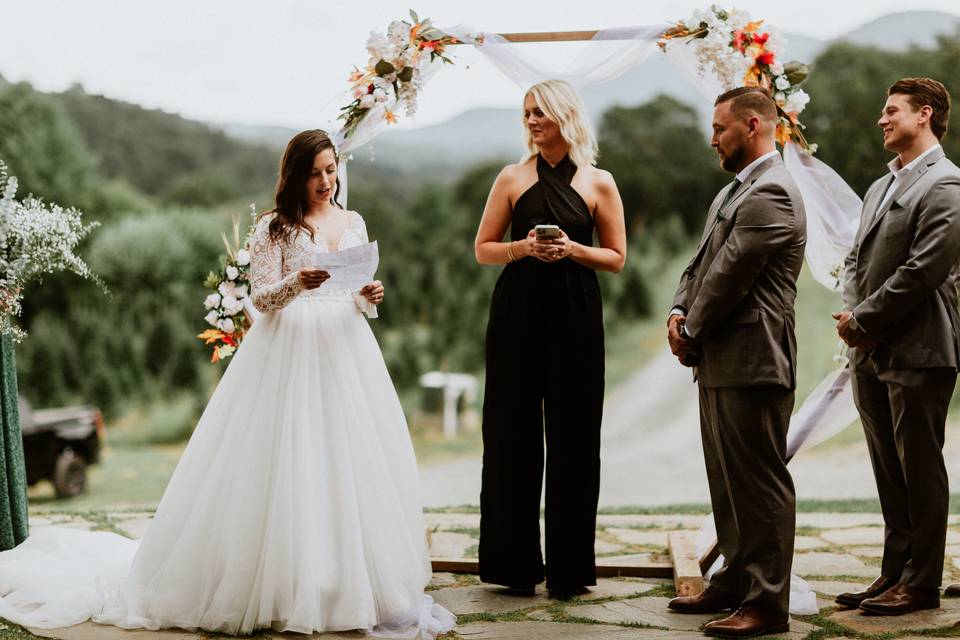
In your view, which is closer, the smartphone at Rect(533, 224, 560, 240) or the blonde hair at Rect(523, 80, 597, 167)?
the smartphone at Rect(533, 224, 560, 240)

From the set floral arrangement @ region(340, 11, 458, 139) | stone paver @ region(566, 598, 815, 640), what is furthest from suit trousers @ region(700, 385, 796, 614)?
floral arrangement @ region(340, 11, 458, 139)

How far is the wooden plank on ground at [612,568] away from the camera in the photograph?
4586 mm

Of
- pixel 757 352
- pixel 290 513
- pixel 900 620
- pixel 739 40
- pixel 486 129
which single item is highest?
pixel 486 129

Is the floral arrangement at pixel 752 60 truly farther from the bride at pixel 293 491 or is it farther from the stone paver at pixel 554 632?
the stone paver at pixel 554 632

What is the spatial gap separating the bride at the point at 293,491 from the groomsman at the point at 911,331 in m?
1.74

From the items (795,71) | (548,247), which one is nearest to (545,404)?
(548,247)

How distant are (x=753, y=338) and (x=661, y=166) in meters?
7.65

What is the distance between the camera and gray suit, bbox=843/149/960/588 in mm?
3725

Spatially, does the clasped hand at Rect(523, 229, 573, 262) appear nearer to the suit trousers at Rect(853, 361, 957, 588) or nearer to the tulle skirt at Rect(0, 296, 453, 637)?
the tulle skirt at Rect(0, 296, 453, 637)

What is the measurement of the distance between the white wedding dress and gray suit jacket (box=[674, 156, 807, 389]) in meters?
1.23

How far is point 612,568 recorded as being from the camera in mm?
4617

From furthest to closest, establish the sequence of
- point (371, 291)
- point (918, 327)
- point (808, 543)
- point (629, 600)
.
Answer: point (808, 543), point (629, 600), point (371, 291), point (918, 327)

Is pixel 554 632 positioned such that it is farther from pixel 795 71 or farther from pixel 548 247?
pixel 795 71

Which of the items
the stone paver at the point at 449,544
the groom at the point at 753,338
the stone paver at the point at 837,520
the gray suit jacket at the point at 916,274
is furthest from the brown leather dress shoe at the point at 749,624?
the stone paver at the point at 837,520
